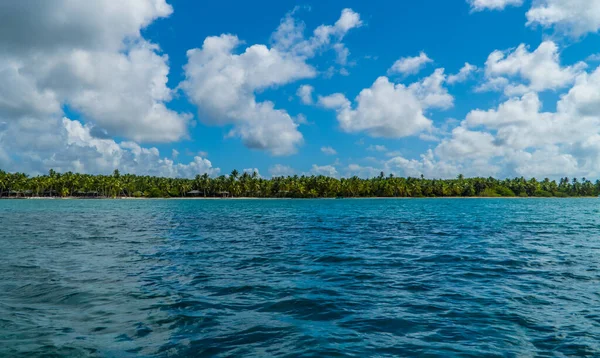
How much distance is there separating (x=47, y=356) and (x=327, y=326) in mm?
6873

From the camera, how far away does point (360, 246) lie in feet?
99.0

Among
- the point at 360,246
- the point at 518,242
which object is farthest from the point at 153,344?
the point at 518,242

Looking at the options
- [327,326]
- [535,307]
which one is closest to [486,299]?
[535,307]

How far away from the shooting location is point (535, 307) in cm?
1323

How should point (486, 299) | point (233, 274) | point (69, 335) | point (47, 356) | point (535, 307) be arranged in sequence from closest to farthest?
point (47, 356), point (69, 335), point (535, 307), point (486, 299), point (233, 274)

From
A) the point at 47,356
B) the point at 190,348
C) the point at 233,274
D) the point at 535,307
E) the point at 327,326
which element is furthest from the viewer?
the point at 233,274

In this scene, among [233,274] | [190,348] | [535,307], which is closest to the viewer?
[190,348]

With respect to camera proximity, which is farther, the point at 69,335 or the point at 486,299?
the point at 486,299

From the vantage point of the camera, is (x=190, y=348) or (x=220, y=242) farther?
(x=220, y=242)

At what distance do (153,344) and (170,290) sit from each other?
593 cm

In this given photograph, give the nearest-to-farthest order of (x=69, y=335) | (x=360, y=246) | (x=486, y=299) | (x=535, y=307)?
(x=69, y=335)
(x=535, y=307)
(x=486, y=299)
(x=360, y=246)

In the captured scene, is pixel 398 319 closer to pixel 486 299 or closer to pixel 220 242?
pixel 486 299

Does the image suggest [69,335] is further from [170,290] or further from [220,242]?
[220,242]

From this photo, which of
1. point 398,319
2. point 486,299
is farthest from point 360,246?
point 398,319
